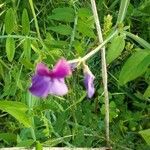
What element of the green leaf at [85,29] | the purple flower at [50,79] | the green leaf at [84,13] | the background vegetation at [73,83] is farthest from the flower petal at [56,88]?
the green leaf at [84,13]

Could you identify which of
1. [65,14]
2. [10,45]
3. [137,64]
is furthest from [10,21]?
[137,64]

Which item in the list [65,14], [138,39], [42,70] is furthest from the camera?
[65,14]

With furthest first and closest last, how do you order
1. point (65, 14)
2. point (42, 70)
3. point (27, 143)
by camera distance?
1. point (65, 14)
2. point (27, 143)
3. point (42, 70)

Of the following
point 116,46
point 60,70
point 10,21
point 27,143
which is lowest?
point 27,143

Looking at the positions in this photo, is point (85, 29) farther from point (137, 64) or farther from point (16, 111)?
point (16, 111)

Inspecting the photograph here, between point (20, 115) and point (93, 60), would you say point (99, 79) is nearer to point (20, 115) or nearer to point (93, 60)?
point (93, 60)

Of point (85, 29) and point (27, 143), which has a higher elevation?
point (85, 29)

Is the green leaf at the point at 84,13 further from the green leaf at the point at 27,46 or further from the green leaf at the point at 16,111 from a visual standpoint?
the green leaf at the point at 16,111
